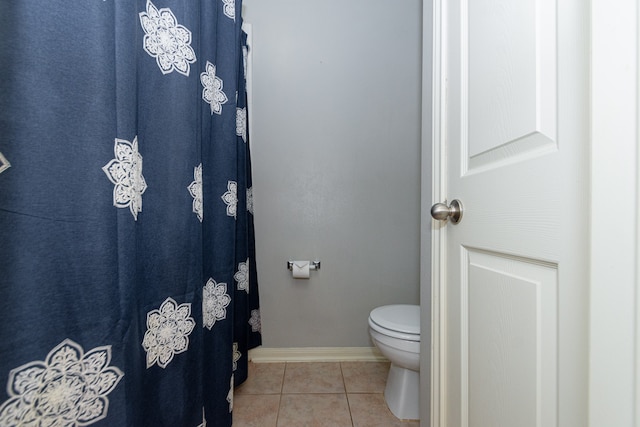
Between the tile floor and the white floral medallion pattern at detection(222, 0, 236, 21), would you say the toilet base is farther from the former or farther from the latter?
the white floral medallion pattern at detection(222, 0, 236, 21)

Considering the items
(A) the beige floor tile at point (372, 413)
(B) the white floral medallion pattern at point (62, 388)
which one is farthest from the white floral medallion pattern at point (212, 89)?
(A) the beige floor tile at point (372, 413)

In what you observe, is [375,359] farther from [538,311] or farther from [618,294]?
[618,294]

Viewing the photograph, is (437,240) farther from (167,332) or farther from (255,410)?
(255,410)

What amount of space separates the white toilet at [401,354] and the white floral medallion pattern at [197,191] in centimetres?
88

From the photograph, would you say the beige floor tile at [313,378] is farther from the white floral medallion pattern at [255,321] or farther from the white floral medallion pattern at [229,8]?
the white floral medallion pattern at [229,8]

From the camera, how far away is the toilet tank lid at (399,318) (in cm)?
109

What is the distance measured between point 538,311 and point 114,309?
0.81 m

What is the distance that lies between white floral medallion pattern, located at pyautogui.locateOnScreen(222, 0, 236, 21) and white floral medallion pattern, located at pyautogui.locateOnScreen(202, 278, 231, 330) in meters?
0.97

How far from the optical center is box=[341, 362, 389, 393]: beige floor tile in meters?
1.31

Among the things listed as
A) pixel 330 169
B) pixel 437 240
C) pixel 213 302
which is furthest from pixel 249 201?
pixel 437 240

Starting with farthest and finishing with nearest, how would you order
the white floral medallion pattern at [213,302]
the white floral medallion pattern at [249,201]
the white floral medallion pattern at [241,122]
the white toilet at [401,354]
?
the white floral medallion pattern at [249,201], the white floral medallion pattern at [241,122], the white toilet at [401,354], the white floral medallion pattern at [213,302]

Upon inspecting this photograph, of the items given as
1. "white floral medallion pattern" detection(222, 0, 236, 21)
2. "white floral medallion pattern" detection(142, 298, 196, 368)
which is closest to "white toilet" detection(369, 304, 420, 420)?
"white floral medallion pattern" detection(142, 298, 196, 368)

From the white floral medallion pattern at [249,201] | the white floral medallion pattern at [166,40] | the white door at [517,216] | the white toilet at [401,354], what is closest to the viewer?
the white door at [517,216]

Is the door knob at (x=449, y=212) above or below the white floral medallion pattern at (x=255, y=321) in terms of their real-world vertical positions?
above
